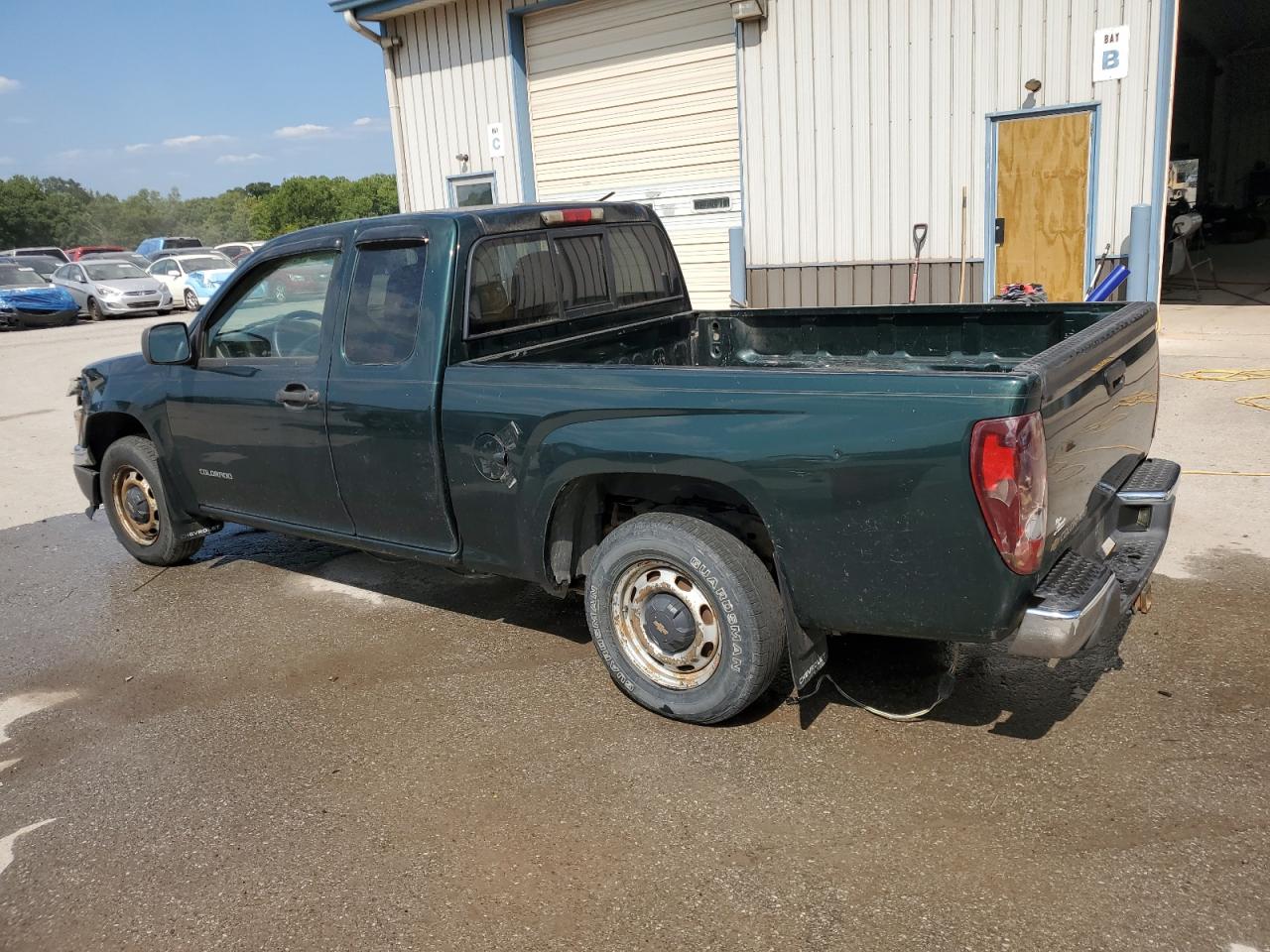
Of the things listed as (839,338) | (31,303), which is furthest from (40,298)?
(839,338)

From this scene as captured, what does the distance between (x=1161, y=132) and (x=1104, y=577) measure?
8283mm

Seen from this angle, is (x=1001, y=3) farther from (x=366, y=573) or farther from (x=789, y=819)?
(x=789, y=819)

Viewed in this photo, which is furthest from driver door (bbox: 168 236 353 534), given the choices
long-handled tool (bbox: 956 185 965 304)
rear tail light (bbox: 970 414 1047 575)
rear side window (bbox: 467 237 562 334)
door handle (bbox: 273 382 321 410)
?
long-handled tool (bbox: 956 185 965 304)

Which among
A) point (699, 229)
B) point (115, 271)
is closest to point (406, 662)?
point (699, 229)

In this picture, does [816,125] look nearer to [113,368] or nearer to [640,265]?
[640,265]

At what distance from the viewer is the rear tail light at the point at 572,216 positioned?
15.3 feet

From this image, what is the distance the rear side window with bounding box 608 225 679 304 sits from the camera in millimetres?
5102

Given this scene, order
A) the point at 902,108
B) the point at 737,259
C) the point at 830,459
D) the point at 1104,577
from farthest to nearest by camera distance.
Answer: the point at 737,259
the point at 902,108
the point at 1104,577
the point at 830,459

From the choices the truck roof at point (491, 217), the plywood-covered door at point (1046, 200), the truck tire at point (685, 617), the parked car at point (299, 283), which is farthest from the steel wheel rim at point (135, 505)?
the plywood-covered door at point (1046, 200)

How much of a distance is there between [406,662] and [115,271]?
81.7 feet

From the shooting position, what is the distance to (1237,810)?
121 inches

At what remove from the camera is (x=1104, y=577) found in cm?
325

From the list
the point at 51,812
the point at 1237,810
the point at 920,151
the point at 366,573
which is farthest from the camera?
the point at 920,151

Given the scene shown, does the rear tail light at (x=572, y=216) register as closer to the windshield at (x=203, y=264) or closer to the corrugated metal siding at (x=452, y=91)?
the corrugated metal siding at (x=452, y=91)
